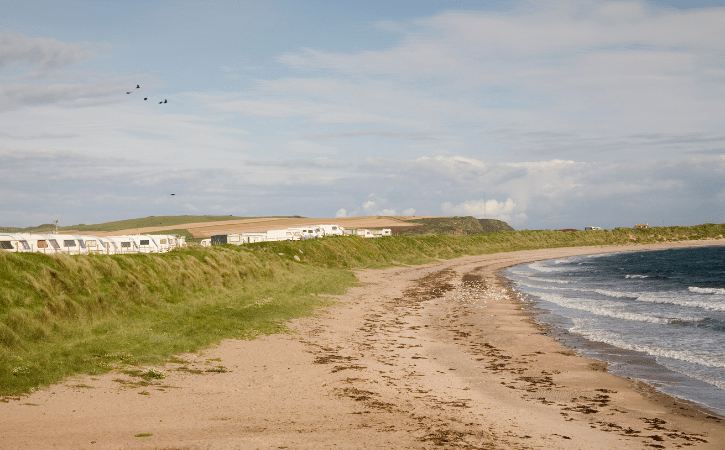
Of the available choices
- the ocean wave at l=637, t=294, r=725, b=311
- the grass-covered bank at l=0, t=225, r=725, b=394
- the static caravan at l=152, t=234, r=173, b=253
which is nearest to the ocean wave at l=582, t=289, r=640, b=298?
the ocean wave at l=637, t=294, r=725, b=311

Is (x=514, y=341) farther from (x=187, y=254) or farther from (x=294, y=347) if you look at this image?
(x=187, y=254)

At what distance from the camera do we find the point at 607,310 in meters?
36.3

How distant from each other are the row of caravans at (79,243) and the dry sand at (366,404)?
16.6 meters

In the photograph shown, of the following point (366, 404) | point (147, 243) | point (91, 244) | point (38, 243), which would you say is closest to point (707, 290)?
point (366, 404)

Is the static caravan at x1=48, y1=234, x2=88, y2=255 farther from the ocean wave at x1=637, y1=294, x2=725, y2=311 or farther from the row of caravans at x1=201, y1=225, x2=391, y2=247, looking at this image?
the ocean wave at x1=637, y1=294, x2=725, y2=311

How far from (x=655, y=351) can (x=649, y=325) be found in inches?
289

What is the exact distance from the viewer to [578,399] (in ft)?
53.6

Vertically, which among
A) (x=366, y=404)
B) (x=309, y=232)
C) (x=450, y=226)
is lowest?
(x=366, y=404)

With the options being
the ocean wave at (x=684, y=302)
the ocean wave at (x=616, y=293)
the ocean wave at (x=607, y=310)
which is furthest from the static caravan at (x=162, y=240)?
the ocean wave at (x=684, y=302)

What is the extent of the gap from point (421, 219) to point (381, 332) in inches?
6137

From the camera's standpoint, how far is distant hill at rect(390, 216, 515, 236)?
155625 millimetres

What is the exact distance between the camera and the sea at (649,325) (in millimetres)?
19031

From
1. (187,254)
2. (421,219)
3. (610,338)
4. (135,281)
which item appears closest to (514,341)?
(610,338)

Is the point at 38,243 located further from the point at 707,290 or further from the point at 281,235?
the point at 707,290
